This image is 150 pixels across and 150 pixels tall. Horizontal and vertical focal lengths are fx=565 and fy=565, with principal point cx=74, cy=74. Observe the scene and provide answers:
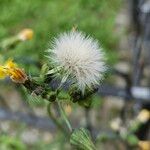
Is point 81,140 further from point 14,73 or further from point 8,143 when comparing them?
point 8,143

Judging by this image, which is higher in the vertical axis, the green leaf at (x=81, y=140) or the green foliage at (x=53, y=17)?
the green leaf at (x=81, y=140)

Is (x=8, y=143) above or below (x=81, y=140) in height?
below

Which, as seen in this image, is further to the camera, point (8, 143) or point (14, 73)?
point (8, 143)

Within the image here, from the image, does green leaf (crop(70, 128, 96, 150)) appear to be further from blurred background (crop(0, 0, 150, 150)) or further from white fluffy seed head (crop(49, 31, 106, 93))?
blurred background (crop(0, 0, 150, 150))

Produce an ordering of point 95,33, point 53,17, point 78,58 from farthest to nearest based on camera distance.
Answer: point 53,17
point 95,33
point 78,58

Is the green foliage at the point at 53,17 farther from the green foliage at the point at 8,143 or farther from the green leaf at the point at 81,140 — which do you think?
the green leaf at the point at 81,140

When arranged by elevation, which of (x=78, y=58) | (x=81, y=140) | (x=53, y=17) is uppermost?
(x=78, y=58)

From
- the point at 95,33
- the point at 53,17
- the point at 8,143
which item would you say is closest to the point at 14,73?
the point at 8,143

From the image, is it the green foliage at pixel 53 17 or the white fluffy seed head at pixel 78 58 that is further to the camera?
the green foliage at pixel 53 17

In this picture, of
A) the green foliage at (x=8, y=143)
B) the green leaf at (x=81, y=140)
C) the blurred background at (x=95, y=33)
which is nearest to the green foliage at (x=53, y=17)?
the blurred background at (x=95, y=33)
